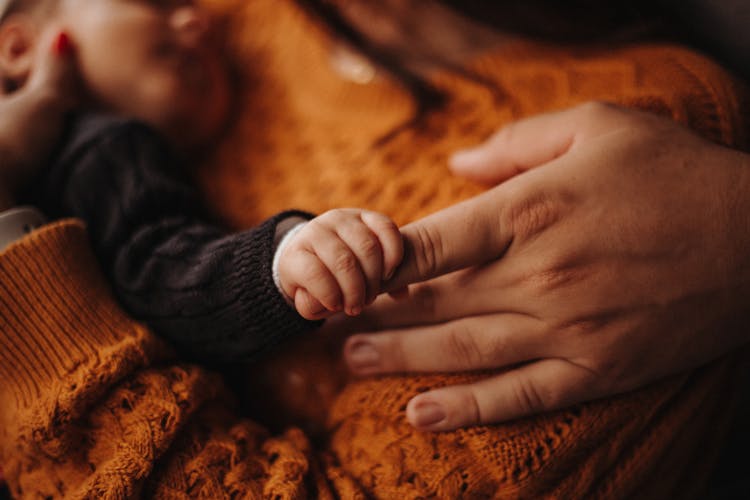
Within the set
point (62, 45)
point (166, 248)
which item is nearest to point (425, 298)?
point (166, 248)

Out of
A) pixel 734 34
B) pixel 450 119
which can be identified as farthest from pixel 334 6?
pixel 734 34

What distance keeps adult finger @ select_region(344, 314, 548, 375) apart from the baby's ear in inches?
27.5

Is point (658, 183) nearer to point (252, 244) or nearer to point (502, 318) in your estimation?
point (502, 318)

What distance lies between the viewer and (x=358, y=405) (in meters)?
0.65

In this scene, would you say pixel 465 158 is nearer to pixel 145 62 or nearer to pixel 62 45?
pixel 145 62

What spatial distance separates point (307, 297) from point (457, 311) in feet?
0.63

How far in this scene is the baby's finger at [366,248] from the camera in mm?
505

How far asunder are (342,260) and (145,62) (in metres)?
0.58

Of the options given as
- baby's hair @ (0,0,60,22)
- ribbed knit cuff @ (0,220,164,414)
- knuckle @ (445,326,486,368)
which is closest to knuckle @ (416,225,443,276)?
knuckle @ (445,326,486,368)

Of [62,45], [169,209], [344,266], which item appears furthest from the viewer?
[62,45]

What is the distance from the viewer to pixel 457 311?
631 millimetres

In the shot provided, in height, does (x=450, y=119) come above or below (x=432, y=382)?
above

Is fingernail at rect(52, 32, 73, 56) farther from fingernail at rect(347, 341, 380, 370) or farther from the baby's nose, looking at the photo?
fingernail at rect(347, 341, 380, 370)

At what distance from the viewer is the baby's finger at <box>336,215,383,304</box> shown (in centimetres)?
50
